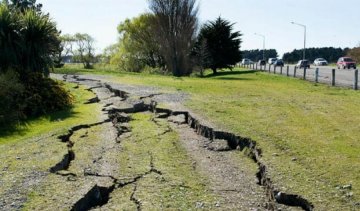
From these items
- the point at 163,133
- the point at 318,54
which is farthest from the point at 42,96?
the point at 318,54

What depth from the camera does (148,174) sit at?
6.09m

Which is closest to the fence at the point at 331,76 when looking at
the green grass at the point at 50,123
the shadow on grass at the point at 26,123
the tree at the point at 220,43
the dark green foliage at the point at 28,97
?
the tree at the point at 220,43

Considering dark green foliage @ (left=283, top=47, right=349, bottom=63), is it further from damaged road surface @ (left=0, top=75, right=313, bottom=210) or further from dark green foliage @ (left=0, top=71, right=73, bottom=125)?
damaged road surface @ (left=0, top=75, right=313, bottom=210)

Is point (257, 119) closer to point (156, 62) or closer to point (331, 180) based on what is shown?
point (331, 180)

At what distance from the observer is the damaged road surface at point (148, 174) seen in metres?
5.01

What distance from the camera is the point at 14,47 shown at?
1394 cm

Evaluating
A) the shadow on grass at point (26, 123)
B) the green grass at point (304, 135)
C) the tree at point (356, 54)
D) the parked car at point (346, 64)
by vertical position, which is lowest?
the shadow on grass at point (26, 123)

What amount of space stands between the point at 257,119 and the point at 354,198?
511cm

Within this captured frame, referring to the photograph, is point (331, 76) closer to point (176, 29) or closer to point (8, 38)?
point (176, 29)

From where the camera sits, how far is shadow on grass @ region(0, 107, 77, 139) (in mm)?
9905

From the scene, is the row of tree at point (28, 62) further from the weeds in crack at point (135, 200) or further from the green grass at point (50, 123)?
the weeds in crack at point (135, 200)

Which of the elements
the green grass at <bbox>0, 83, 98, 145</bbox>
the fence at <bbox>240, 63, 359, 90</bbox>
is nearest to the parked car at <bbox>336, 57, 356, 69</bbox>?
the fence at <bbox>240, 63, 359, 90</bbox>

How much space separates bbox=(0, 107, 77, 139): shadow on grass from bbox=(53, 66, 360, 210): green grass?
3183 mm

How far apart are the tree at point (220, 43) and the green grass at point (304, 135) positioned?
82.8 ft
